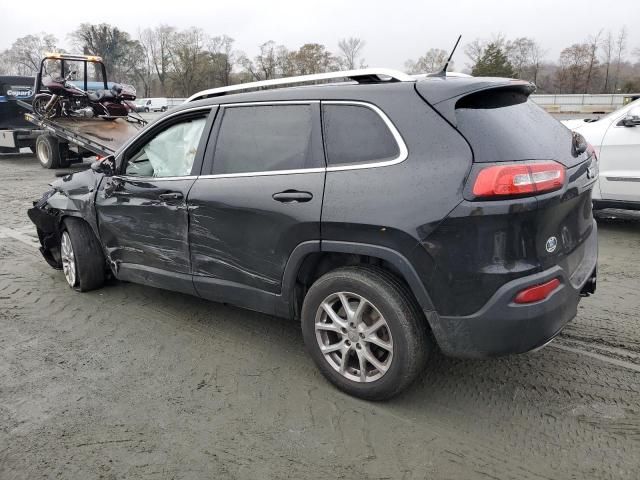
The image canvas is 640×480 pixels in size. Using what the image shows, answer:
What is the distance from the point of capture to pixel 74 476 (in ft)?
8.30

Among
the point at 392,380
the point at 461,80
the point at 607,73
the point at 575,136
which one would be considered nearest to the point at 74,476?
the point at 392,380

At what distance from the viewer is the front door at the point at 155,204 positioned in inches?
149

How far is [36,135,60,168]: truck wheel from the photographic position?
1361 centimetres

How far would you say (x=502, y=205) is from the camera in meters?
2.53

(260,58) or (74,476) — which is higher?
(260,58)

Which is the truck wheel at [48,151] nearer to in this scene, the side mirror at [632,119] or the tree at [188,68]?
the side mirror at [632,119]

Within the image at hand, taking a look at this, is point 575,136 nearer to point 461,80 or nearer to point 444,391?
point 461,80

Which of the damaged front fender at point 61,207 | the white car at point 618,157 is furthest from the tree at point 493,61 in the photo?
the damaged front fender at point 61,207

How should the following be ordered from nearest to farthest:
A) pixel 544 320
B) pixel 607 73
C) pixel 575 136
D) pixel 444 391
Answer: pixel 544 320, pixel 444 391, pixel 575 136, pixel 607 73

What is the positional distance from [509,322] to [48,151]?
14.0 metres

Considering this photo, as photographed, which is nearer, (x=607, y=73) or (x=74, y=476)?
(x=74, y=476)

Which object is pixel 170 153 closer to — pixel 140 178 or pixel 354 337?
pixel 140 178

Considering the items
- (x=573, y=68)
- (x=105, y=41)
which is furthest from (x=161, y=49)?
(x=573, y=68)

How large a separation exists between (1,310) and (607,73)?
266 feet
